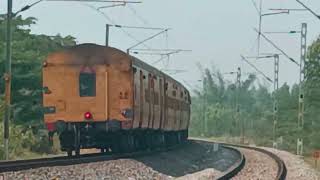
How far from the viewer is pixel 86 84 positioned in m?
25.9

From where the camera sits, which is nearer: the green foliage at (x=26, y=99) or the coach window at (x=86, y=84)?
the coach window at (x=86, y=84)

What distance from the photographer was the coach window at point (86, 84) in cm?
2584

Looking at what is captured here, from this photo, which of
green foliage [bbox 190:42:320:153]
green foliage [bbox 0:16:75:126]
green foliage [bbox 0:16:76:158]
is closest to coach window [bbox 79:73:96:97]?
green foliage [bbox 0:16:76:158]

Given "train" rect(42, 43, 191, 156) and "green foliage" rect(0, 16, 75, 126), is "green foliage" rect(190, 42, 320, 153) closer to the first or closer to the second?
"green foliage" rect(0, 16, 75, 126)

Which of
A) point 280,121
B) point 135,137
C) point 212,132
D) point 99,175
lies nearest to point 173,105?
point 135,137

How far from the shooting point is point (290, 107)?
73.3 m

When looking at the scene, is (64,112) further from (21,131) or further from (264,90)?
(264,90)

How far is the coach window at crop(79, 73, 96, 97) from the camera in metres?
25.8

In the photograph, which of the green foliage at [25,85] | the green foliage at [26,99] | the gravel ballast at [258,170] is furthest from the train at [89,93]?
the green foliage at [25,85]

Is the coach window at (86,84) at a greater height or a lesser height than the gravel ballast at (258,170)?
greater

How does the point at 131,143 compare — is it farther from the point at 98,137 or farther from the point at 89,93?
the point at 89,93

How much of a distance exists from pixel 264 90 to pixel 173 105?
104667 millimetres

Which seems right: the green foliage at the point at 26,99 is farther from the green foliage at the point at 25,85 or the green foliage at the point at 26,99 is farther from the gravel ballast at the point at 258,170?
the gravel ballast at the point at 258,170

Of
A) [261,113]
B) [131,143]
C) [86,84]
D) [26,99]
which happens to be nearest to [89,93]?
[86,84]
